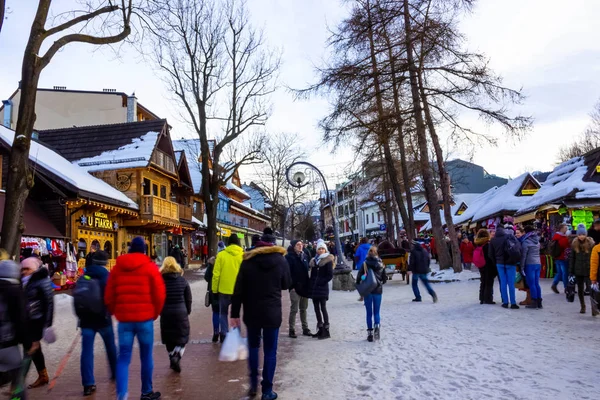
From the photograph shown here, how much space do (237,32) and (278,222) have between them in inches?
1184

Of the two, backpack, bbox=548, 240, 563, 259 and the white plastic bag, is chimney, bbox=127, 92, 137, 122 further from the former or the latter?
the white plastic bag

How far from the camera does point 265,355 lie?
527 centimetres

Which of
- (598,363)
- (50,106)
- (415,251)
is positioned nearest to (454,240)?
(415,251)

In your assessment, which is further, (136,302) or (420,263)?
(420,263)

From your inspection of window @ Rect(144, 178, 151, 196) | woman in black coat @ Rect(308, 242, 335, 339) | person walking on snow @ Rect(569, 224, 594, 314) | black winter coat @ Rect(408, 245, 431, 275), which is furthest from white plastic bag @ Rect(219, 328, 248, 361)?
window @ Rect(144, 178, 151, 196)

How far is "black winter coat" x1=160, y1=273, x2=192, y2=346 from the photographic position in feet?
21.7

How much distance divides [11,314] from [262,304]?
7.40 feet

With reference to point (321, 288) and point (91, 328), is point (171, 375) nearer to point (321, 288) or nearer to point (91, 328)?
point (91, 328)

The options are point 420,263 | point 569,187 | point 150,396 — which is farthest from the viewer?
point 569,187

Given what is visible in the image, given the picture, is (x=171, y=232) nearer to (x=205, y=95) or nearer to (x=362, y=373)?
(x=205, y=95)

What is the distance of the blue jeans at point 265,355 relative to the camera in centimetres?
521

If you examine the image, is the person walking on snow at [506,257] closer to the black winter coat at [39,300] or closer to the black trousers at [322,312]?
the black trousers at [322,312]

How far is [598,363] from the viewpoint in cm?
609

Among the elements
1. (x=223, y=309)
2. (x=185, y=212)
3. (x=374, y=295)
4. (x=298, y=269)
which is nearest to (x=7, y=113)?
(x=185, y=212)
